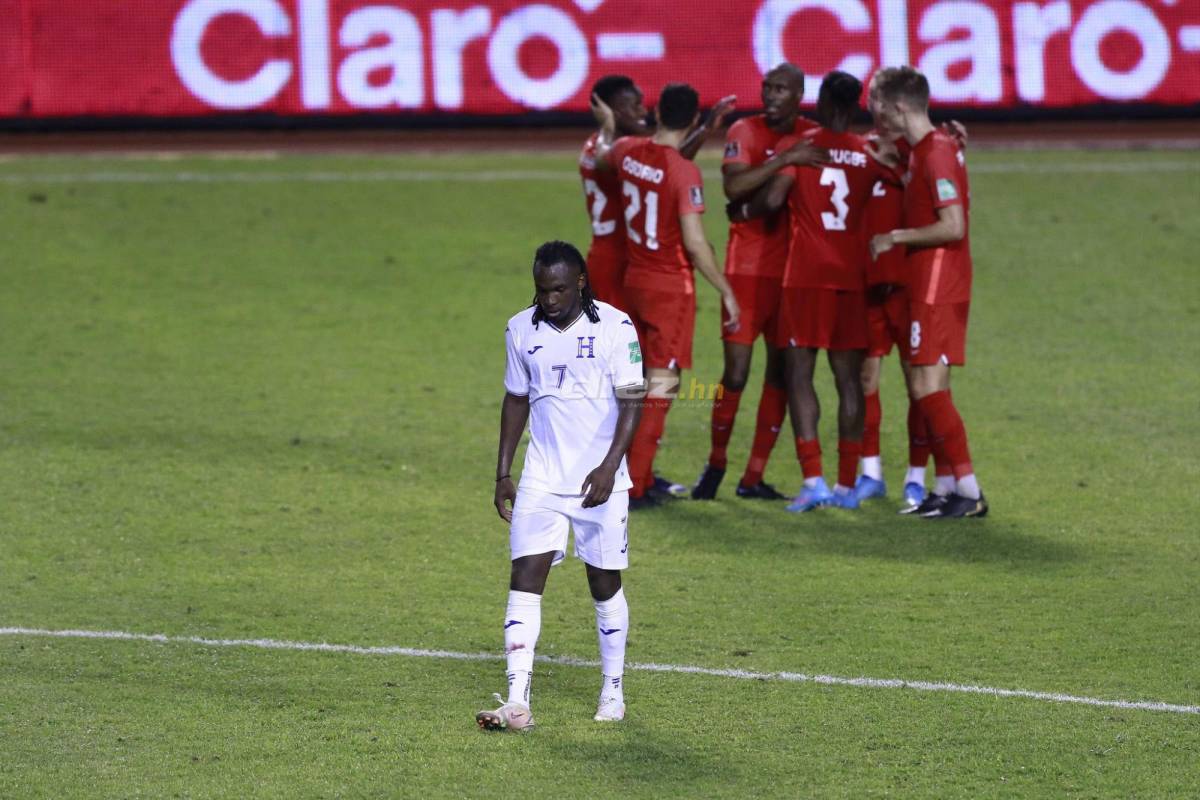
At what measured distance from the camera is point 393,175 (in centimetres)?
2000

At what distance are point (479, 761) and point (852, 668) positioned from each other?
1862mm

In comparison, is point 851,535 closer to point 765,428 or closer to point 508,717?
point 765,428

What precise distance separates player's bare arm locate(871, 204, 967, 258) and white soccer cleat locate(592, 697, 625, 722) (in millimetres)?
3732

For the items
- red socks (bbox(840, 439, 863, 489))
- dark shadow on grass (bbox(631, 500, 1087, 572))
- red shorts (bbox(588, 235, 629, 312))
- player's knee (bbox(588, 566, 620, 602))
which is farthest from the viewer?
red shorts (bbox(588, 235, 629, 312))

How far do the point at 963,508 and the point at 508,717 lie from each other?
14.3 ft

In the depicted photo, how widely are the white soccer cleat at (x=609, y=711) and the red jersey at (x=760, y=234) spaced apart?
13.8 ft

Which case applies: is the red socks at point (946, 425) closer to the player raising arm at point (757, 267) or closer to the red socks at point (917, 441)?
the red socks at point (917, 441)

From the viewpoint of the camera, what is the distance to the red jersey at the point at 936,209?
9297 millimetres

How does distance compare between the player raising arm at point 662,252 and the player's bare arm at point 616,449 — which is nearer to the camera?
the player's bare arm at point 616,449

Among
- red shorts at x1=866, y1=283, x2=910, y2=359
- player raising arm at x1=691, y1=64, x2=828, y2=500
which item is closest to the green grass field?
player raising arm at x1=691, y1=64, x2=828, y2=500

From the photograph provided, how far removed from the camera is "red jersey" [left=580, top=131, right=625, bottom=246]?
10.3m

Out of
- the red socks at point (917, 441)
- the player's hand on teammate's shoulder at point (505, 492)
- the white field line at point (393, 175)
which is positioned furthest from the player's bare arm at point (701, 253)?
the white field line at point (393, 175)

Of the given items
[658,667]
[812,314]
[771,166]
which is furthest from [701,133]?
[658,667]

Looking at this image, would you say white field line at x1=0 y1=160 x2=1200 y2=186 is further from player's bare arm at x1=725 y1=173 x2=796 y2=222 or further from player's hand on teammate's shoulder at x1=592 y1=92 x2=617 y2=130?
player's bare arm at x1=725 y1=173 x2=796 y2=222
